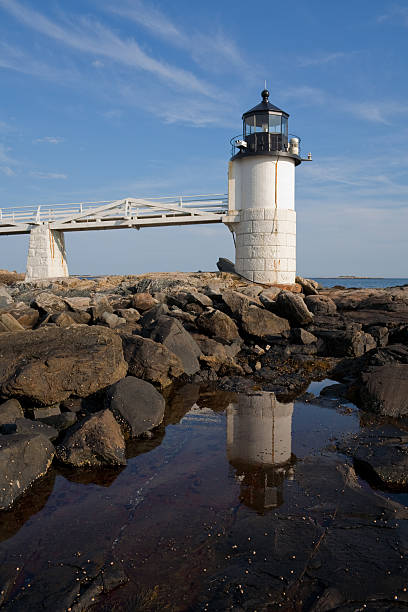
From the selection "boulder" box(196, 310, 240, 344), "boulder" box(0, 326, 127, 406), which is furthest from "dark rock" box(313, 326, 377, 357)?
"boulder" box(0, 326, 127, 406)

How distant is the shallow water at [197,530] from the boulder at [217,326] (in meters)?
6.03

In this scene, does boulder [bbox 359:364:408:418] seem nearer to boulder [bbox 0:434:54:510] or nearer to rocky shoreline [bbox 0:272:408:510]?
rocky shoreline [bbox 0:272:408:510]

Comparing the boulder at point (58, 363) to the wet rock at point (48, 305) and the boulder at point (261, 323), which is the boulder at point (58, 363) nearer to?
the wet rock at point (48, 305)

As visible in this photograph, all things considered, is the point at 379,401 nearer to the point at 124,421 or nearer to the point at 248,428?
the point at 248,428

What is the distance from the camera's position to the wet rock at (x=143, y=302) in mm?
15664

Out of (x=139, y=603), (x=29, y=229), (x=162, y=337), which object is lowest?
(x=139, y=603)

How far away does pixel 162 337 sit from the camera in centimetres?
1107

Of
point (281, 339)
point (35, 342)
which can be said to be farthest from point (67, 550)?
point (281, 339)

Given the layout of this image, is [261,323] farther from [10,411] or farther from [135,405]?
[10,411]

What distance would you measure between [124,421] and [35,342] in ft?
8.49

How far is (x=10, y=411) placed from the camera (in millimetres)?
7203

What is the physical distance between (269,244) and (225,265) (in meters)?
3.46

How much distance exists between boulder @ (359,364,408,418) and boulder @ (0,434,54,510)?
574 centimetres

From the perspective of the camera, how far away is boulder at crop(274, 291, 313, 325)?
1408cm
